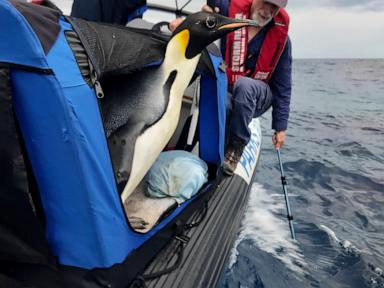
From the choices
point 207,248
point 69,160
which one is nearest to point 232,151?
point 207,248

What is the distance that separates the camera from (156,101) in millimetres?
1808

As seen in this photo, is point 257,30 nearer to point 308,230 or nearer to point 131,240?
point 308,230

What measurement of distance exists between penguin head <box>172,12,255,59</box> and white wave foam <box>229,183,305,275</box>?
176cm

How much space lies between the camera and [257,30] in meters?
3.43

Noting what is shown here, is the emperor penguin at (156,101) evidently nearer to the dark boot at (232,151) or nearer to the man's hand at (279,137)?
the dark boot at (232,151)

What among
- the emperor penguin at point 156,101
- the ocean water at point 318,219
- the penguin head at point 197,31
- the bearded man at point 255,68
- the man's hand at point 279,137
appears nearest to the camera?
the emperor penguin at point 156,101

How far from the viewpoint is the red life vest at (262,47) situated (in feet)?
10.9

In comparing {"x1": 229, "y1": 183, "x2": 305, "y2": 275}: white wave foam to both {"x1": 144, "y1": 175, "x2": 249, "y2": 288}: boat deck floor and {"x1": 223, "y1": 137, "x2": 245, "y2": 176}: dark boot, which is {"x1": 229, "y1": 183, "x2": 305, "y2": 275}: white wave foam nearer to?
{"x1": 144, "y1": 175, "x2": 249, "y2": 288}: boat deck floor

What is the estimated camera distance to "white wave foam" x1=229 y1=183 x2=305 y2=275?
3.12m

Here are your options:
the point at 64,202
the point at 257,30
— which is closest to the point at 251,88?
the point at 257,30

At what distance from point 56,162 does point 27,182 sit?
0.39ft

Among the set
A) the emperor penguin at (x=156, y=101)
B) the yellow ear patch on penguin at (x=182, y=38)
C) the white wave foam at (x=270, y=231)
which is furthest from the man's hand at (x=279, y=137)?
the yellow ear patch on penguin at (x=182, y=38)

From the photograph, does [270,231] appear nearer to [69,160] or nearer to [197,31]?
[197,31]

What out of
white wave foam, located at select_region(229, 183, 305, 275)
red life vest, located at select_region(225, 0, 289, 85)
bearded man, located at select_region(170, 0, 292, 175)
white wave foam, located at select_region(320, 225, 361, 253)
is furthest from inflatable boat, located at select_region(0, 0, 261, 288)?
white wave foam, located at select_region(320, 225, 361, 253)
